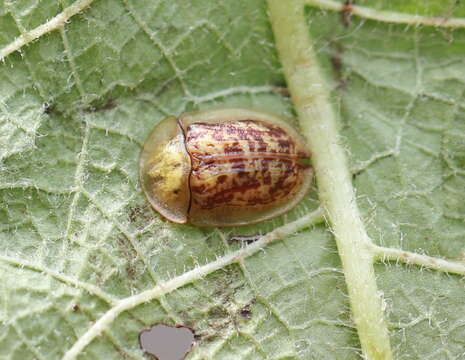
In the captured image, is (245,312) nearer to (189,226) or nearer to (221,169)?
(189,226)

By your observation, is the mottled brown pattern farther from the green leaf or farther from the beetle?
the green leaf

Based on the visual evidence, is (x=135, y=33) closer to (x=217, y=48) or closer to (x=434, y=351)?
(x=217, y=48)

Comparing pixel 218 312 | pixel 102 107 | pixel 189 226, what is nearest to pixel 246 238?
pixel 189 226

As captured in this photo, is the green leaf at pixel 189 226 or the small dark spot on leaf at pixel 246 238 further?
the small dark spot on leaf at pixel 246 238

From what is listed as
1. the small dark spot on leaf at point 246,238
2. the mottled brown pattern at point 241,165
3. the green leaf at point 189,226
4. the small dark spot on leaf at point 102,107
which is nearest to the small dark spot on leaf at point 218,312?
the green leaf at point 189,226

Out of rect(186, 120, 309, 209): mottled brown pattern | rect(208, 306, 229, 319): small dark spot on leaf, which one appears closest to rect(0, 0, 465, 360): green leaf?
rect(208, 306, 229, 319): small dark spot on leaf

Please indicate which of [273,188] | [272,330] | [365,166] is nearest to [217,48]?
[273,188]

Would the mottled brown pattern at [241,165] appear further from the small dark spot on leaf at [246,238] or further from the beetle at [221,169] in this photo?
the small dark spot on leaf at [246,238]
